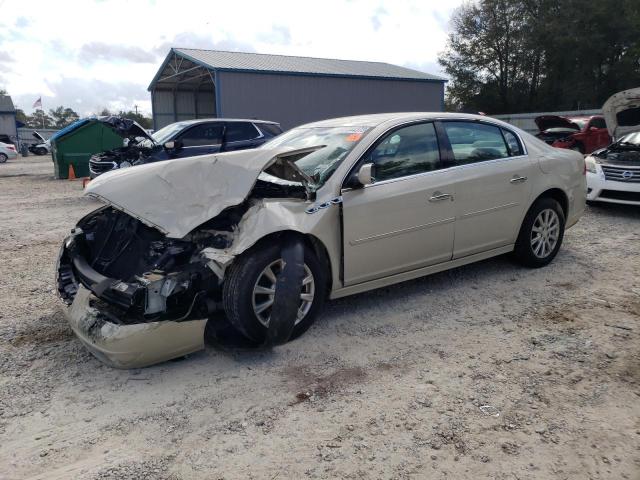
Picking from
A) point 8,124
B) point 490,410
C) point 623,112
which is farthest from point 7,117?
point 490,410

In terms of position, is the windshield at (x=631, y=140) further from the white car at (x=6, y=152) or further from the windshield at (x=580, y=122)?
the white car at (x=6, y=152)

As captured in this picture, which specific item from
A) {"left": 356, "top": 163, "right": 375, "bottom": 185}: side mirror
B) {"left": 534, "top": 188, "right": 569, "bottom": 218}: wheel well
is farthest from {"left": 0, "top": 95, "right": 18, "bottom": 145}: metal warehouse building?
{"left": 356, "top": 163, "right": 375, "bottom": 185}: side mirror

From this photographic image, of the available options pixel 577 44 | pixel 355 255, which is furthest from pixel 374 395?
pixel 577 44

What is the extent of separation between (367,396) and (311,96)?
23310 mm

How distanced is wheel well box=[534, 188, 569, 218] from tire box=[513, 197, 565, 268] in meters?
0.07

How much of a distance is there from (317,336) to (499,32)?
1655 inches

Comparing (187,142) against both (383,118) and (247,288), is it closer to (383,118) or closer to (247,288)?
(383,118)

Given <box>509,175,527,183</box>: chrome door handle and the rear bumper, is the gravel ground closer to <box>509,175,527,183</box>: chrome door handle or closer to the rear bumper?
<box>509,175,527,183</box>: chrome door handle

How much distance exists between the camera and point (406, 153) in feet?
14.5

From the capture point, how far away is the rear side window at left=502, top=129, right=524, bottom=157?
5147 mm

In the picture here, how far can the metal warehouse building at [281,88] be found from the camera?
22984 mm

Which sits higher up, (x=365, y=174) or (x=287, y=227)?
(x=365, y=174)

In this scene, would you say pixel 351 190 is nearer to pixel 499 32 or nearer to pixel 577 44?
pixel 577 44

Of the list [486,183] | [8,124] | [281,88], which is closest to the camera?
[486,183]
